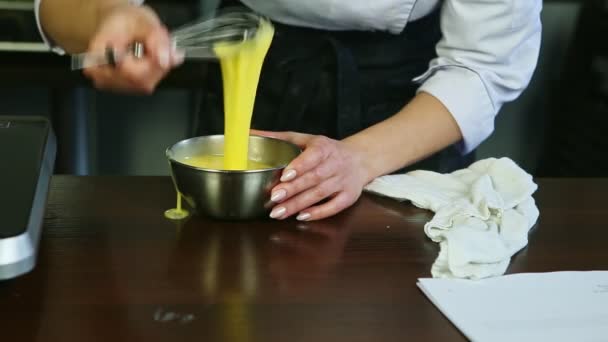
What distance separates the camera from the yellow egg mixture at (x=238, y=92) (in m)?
0.96

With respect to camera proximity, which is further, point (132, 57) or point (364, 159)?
point (364, 159)

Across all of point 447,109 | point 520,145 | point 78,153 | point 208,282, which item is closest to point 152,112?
point 78,153

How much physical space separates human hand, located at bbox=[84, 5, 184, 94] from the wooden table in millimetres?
A: 155

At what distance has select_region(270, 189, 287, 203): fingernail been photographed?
0.90m

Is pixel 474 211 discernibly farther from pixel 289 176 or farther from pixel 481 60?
pixel 481 60

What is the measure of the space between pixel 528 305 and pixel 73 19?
740mm

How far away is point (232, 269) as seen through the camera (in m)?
0.79

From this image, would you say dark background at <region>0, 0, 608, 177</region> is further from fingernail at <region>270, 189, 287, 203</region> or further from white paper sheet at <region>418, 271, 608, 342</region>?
white paper sheet at <region>418, 271, 608, 342</region>

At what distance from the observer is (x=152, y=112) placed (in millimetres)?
2375

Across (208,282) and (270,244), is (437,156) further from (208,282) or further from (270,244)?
(208,282)

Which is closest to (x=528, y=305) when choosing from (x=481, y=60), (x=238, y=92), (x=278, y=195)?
(x=278, y=195)

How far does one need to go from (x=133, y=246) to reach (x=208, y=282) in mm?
120

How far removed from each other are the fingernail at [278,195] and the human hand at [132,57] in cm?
18

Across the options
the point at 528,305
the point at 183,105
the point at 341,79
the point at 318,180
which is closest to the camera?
the point at 528,305
